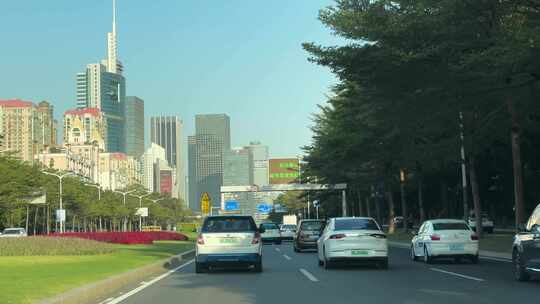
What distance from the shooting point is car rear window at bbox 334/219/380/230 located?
21.7 m

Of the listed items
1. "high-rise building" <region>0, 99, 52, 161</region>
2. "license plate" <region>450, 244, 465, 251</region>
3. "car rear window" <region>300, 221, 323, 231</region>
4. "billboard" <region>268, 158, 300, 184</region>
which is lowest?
"license plate" <region>450, 244, 465, 251</region>

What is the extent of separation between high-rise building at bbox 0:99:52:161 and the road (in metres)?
156

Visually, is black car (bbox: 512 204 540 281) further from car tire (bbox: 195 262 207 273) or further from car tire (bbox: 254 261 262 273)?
car tire (bbox: 195 262 207 273)

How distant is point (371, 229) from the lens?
21.7 metres

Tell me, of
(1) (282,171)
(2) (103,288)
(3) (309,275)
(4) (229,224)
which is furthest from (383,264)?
(1) (282,171)

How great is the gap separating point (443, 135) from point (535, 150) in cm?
1096

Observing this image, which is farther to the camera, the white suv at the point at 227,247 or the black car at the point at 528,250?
the white suv at the point at 227,247

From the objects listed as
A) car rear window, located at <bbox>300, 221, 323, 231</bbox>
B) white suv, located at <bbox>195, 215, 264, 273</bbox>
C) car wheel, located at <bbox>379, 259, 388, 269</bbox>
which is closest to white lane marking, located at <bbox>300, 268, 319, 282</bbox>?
white suv, located at <bbox>195, 215, 264, 273</bbox>

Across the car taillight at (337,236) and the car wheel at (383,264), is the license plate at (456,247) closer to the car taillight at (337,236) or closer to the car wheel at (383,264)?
the car wheel at (383,264)

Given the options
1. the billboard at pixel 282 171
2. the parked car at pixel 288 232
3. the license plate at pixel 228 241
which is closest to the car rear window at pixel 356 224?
the license plate at pixel 228 241

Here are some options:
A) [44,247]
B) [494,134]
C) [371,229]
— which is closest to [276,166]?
[494,134]

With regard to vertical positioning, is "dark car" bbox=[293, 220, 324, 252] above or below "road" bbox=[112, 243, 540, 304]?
above

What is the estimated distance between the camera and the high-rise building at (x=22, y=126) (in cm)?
17138

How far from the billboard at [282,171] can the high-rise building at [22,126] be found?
83.1 m
